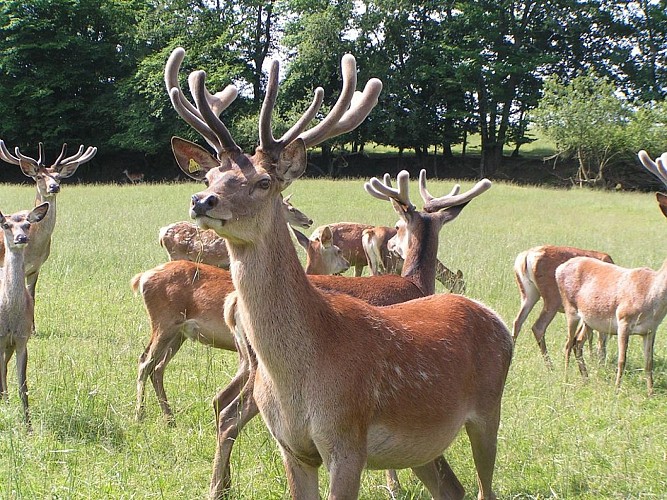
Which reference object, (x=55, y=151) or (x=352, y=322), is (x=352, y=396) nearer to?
(x=352, y=322)

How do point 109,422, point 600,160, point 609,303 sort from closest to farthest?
point 109,422 < point 609,303 < point 600,160

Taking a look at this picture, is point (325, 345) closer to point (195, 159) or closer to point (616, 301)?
point (195, 159)

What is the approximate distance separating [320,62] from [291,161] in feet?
124

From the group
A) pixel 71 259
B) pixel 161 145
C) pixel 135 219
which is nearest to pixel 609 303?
pixel 71 259

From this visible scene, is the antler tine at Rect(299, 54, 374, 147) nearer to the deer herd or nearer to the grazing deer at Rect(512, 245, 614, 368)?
the deer herd

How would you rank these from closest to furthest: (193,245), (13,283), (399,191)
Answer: (13,283) < (399,191) < (193,245)

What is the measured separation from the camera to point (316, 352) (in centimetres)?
306

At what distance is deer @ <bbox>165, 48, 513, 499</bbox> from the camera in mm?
2977

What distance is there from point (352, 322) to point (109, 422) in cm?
233

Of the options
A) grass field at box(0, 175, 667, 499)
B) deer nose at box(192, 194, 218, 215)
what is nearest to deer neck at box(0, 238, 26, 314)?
grass field at box(0, 175, 667, 499)

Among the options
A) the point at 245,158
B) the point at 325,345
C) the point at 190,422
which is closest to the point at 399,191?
the point at 190,422

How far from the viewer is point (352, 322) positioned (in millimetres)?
3273

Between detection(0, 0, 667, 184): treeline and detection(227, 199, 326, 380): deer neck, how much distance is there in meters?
35.1

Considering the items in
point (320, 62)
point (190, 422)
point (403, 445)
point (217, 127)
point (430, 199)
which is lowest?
point (190, 422)
